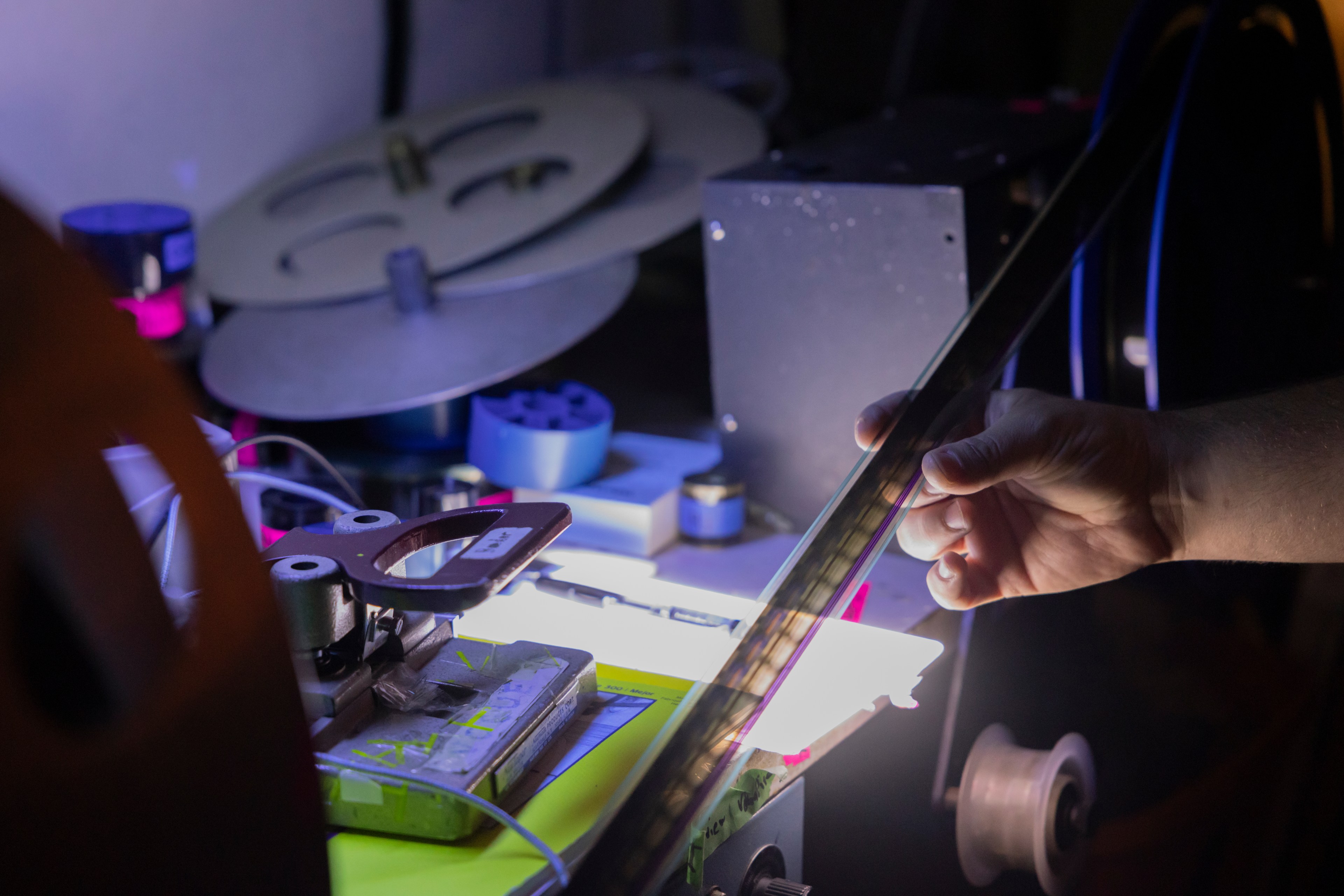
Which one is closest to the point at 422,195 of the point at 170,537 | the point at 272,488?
the point at 272,488

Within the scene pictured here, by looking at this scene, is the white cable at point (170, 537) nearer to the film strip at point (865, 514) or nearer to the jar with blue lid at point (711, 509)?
the film strip at point (865, 514)

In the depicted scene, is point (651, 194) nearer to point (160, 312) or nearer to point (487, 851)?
point (160, 312)

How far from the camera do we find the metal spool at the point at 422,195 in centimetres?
119

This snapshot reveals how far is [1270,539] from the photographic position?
0.88m

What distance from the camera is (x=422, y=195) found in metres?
1.31

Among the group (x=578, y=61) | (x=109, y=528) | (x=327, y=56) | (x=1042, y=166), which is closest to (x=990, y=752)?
(x=1042, y=166)

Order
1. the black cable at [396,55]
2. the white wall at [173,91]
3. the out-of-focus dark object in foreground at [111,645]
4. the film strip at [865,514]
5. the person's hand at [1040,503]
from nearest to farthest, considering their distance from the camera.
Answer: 1. the out-of-focus dark object in foreground at [111,645]
2. the film strip at [865,514]
3. the person's hand at [1040,503]
4. the white wall at [173,91]
5. the black cable at [396,55]

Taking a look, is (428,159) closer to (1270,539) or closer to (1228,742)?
(1270,539)

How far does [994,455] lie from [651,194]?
679mm

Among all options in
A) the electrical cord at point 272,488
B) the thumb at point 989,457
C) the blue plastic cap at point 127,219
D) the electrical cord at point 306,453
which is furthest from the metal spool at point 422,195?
the thumb at point 989,457

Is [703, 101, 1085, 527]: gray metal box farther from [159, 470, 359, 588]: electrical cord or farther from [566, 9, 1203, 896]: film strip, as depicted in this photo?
[159, 470, 359, 588]: electrical cord

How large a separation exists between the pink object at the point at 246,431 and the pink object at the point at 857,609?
1.80ft

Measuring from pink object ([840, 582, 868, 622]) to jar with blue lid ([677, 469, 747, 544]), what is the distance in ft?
0.60

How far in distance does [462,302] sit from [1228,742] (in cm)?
131
